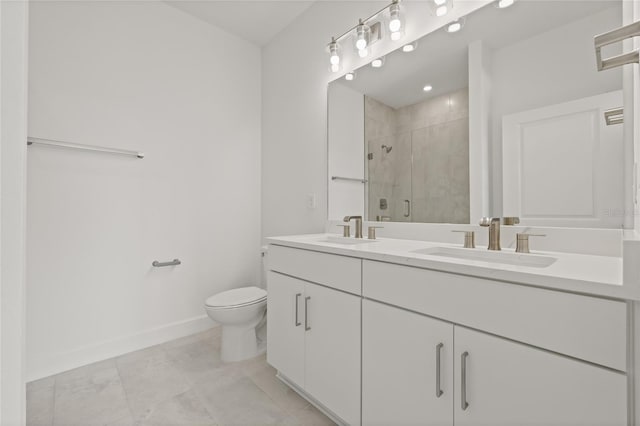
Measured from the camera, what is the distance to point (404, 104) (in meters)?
1.66

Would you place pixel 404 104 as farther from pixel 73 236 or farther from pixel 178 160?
pixel 73 236

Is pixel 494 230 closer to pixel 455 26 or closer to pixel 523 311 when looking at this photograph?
pixel 523 311

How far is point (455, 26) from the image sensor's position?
4.68ft

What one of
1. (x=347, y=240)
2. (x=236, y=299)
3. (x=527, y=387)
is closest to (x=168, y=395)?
(x=236, y=299)

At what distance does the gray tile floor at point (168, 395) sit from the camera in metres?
1.36

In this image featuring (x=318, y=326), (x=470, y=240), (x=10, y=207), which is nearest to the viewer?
(x=10, y=207)

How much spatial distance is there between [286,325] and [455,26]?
172 cm

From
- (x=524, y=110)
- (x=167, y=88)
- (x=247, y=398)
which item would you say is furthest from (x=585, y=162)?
(x=167, y=88)

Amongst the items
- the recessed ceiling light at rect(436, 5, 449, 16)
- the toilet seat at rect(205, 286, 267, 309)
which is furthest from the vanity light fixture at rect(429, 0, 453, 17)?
the toilet seat at rect(205, 286, 267, 309)

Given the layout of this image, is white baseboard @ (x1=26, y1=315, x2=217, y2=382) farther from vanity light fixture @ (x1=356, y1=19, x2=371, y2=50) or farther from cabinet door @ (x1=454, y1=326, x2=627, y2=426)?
vanity light fixture @ (x1=356, y1=19, x2=371, y2=50)

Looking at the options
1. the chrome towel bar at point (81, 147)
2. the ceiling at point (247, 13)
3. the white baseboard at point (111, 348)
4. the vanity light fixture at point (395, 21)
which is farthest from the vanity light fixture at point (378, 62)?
the white baseboard at point (111, 348)

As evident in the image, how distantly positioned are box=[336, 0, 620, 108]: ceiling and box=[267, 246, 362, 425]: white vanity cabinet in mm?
1044

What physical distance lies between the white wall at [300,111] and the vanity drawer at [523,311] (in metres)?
1.17

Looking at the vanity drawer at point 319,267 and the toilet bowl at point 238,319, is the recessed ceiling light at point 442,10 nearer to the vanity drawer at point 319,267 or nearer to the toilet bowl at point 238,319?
the vanity drawer at point 319,267
